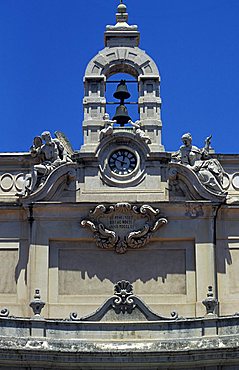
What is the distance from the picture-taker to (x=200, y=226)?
100 ft

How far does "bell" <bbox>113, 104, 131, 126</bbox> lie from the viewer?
3188 centimetres

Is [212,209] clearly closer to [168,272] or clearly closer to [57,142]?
[168,272]

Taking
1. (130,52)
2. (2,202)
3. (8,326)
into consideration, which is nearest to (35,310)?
(8,326)

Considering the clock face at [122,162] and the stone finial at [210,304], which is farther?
the clock face at [122,162]

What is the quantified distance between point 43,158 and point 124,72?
316cm

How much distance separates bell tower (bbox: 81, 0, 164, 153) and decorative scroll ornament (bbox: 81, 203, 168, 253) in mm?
1555

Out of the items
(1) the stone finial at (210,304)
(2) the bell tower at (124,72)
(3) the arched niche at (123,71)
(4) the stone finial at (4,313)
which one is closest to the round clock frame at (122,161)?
(2) the bell tower at (124,72)

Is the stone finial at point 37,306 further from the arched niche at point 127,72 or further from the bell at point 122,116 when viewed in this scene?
the bell at point 122,116

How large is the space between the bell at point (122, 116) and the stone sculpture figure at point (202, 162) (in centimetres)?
163

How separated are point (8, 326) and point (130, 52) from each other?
7.97 metres

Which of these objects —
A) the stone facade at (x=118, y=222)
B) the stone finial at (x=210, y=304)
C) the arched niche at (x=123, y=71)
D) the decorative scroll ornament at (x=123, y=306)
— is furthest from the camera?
the arched niche at (x=123, y=71)

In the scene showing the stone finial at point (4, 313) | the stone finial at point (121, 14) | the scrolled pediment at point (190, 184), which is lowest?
the stone finial at point (4, 313)

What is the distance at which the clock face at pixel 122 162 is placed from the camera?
3100cm

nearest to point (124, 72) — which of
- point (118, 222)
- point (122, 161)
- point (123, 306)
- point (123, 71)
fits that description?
point (123, 71)
